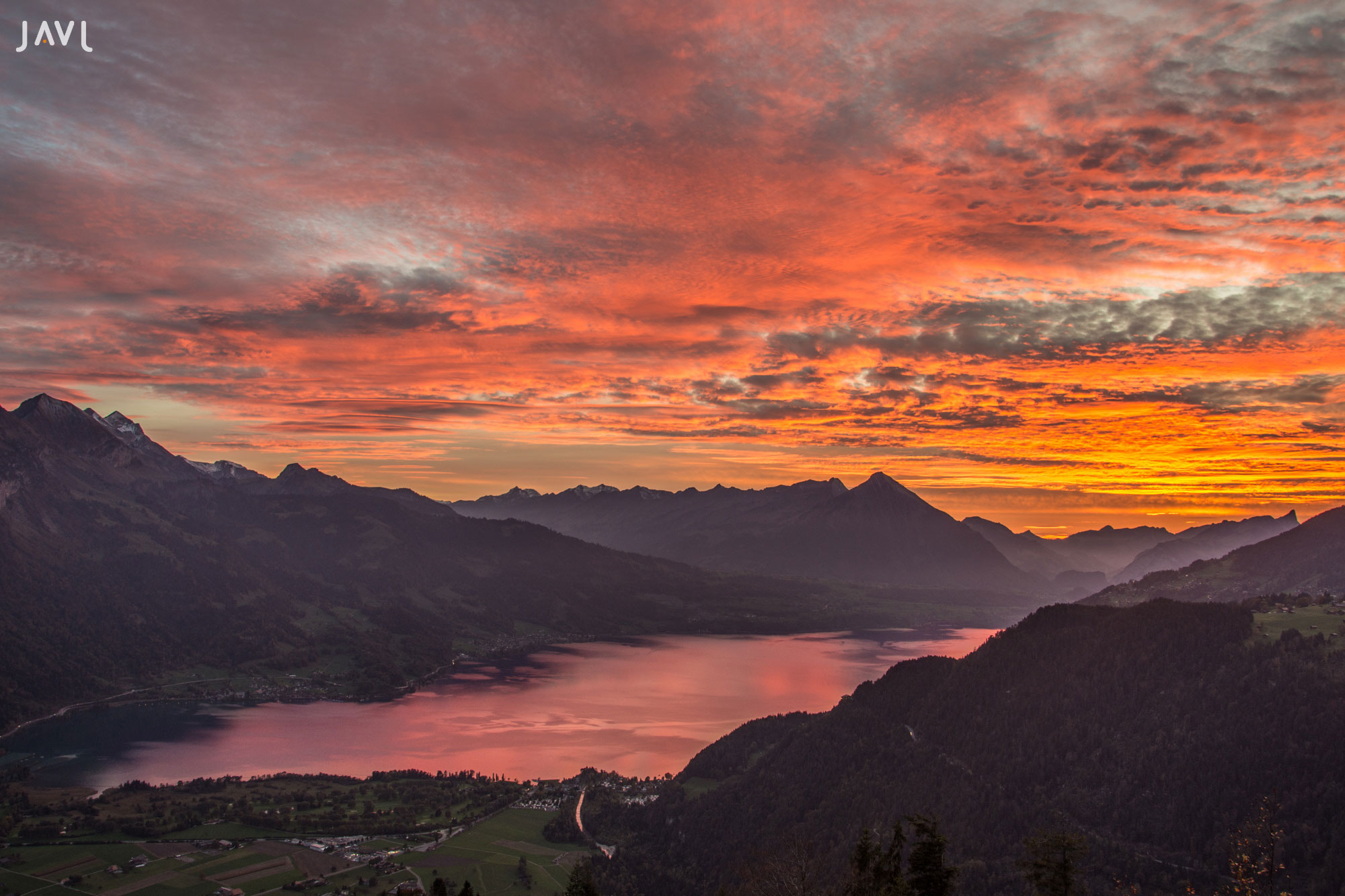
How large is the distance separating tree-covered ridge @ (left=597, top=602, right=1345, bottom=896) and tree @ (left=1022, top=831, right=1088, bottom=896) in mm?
35746

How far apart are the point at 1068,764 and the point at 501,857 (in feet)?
→ 289

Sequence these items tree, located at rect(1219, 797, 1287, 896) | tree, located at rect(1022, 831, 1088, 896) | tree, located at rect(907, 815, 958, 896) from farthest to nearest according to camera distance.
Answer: tree, located at rect(1219, 797, 1287, 896) → tree, located at rect(907, 815, 958, 896) → tree, located at rect(1022, 831, 1088, 896)

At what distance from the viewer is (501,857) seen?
128 meters

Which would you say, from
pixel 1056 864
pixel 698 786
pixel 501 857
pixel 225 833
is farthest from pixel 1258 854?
pixel 225 833

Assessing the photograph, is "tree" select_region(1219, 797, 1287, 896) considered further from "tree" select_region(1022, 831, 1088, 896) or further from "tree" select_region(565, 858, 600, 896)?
"tree" select_region(565, 858, 600, 896)

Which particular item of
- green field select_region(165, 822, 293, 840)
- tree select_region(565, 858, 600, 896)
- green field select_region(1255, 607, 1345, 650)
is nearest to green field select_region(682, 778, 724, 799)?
green field select_region(165, 822, 293, 840)

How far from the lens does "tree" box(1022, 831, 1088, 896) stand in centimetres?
5444

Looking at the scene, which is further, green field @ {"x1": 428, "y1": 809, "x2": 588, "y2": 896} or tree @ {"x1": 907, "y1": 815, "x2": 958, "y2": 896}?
green field @ {"x1": 428, "y1": 809, "x2": 588, "y2": 896}

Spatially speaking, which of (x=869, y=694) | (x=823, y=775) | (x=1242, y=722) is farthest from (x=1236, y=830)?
(x=869, y=694)

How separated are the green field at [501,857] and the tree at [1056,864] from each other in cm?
8053

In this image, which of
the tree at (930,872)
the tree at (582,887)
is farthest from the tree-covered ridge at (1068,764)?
the tree at (582,887)

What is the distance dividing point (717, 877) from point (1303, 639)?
3814 inches

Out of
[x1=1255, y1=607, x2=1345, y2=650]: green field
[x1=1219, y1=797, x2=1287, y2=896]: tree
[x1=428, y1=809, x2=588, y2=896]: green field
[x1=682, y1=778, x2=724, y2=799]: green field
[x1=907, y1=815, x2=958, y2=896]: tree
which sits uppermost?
[x1=1255, y1=607, x2=1345, y2=650]: green field

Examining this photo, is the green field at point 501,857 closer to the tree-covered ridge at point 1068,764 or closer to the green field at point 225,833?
the tree-covered ridge at point 1068,764
